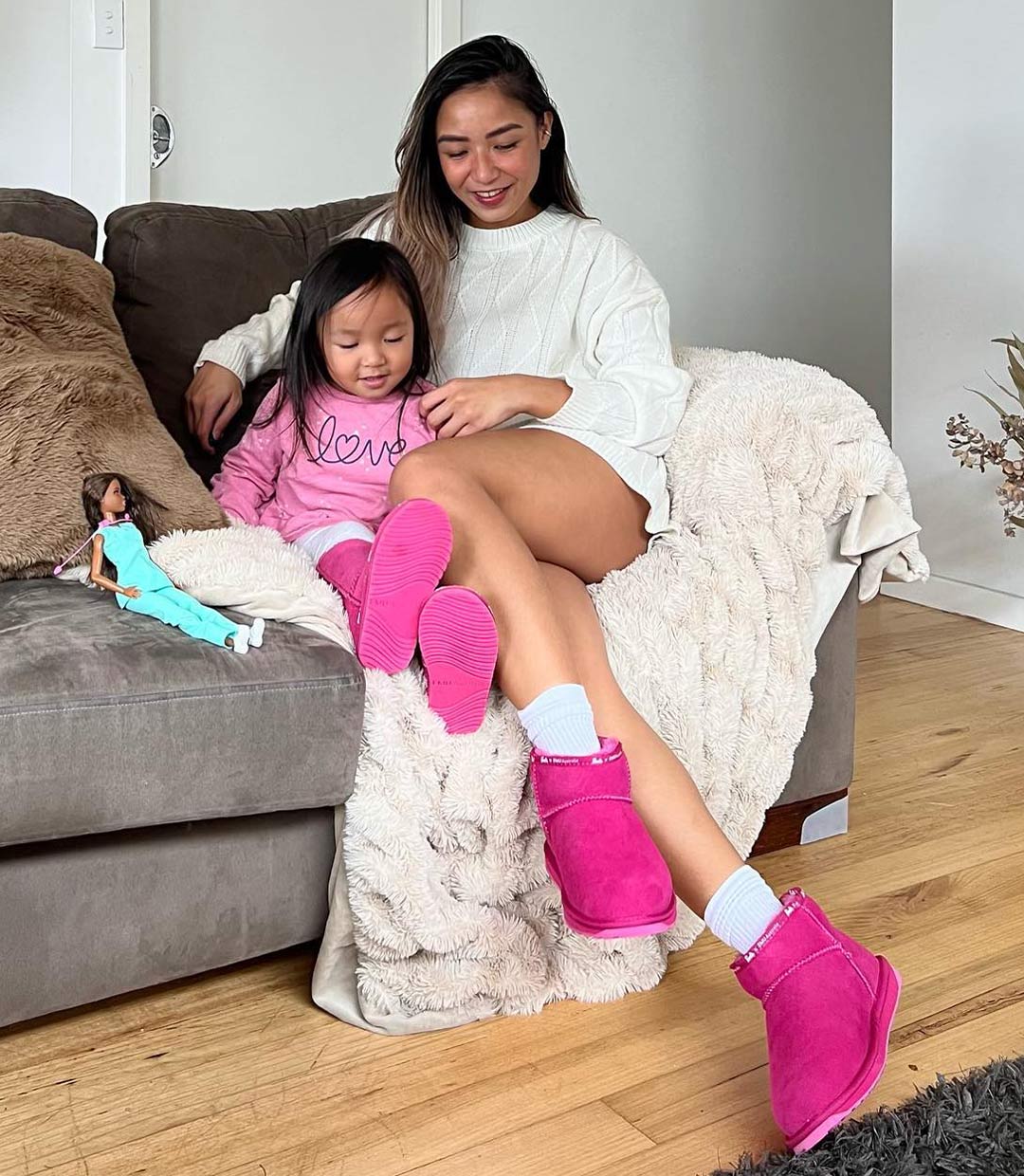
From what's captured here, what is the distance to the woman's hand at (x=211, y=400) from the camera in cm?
183

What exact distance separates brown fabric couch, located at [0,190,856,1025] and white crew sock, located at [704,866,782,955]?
0.38m

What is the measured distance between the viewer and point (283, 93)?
10.3 ft

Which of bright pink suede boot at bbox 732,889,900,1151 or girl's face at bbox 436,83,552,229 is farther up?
girl's face at bbox 436,83,552,229

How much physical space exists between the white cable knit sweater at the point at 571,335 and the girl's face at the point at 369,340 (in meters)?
0.16

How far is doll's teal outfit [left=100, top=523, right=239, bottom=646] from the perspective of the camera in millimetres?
1334

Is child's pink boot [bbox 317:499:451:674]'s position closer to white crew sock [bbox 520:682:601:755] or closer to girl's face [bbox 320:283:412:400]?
white crew sock [bbox 520:682:601:755]

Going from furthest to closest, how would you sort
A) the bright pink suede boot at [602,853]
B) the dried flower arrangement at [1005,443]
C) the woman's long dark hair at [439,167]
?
the dried flower arrangement at [1005,443]
the woman's long dark hair at [439,167]
the bright pink suede boot at [602,853]

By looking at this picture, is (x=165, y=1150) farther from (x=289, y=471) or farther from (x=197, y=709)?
(x=289, y=471)

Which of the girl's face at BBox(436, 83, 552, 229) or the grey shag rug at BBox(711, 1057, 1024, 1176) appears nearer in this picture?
the grey shag rug at BBox(711, 1057, 1024, 1176)

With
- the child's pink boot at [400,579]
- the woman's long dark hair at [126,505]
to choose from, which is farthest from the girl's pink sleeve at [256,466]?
the child's pink boot at [400,579]

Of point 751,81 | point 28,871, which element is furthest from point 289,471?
point 751,81

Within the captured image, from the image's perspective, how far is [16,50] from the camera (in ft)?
9.34

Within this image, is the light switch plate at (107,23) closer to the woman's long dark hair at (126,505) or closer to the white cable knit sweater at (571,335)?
the white cable knit sweater at (571,335)

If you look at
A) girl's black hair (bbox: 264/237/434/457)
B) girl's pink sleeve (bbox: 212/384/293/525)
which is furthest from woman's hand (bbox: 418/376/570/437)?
girl's pink sleeve (bbox: 212/384/293/525)
